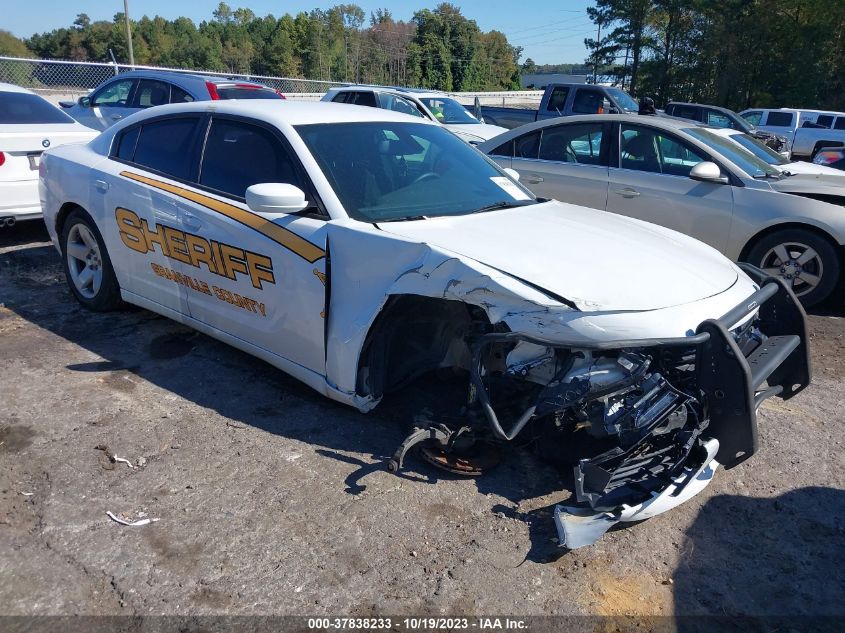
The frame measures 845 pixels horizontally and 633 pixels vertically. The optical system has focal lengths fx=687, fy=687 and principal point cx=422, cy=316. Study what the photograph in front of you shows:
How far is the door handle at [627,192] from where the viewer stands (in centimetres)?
668

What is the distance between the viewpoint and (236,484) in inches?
126

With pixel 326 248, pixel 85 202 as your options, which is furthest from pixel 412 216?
pixel 85 202

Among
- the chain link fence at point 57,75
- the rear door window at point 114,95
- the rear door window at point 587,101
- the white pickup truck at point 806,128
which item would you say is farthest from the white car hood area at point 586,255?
the white pickup truck at point 806,128

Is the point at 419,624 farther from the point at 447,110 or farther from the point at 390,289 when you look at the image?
the point at 447,110

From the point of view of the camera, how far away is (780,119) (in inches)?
801

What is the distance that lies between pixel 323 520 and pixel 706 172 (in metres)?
4.85

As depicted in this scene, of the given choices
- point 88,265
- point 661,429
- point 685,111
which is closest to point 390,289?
Result: point 661,429

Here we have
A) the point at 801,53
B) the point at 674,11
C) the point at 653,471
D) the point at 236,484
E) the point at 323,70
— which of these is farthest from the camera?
the point at 323,70

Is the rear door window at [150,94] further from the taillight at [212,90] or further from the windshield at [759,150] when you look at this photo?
the windshield at [759,150]

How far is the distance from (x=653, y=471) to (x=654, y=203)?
4229 mm

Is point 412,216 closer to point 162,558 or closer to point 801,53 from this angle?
point 162,558

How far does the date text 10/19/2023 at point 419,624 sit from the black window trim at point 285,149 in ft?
6.43

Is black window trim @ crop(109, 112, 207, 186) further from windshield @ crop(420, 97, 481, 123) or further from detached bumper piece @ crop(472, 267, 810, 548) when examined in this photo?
windshield @ crop(420, 97, 481, 123)

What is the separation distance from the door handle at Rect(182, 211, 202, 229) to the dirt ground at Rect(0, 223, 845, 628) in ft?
3.08
